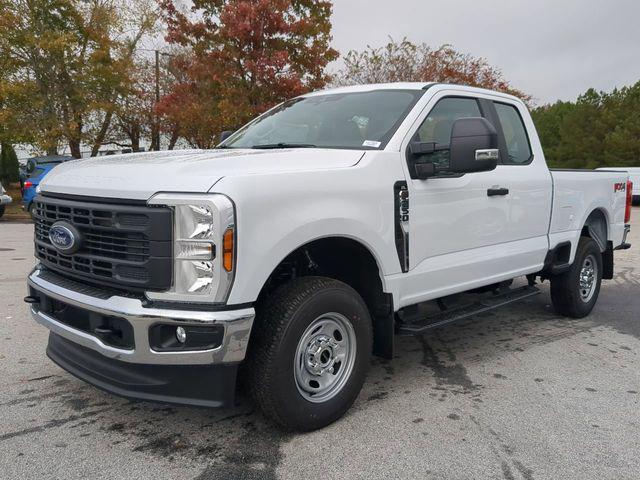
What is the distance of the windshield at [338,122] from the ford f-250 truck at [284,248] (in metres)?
0.02

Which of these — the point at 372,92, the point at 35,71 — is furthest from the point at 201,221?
the point at 35,71

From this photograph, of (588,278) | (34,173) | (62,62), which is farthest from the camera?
(62,62)

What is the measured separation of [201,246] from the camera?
2.69 meters

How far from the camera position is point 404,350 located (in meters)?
4.80

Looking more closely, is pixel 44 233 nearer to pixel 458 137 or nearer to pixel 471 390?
→ pixel 458 137

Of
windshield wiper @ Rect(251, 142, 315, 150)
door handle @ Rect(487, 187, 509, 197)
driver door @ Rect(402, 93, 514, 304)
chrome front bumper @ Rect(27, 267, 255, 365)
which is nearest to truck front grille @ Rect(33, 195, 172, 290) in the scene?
chrome front bumper @ Rect(27, 267, 255, 365)

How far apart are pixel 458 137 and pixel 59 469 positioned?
9.40 ft

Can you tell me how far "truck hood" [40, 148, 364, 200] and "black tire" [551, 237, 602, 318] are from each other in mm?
3169

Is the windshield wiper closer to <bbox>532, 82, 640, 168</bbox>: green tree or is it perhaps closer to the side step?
the side step

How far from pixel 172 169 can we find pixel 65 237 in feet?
2.37

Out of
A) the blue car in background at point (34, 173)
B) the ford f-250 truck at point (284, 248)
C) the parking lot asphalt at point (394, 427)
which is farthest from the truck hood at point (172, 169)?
the blue car in background at point (34, 173)

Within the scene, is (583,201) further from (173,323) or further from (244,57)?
Result: (244,57)

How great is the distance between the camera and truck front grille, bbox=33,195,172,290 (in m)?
A: 2.72

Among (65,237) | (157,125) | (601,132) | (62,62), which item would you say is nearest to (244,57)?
(62,62)
